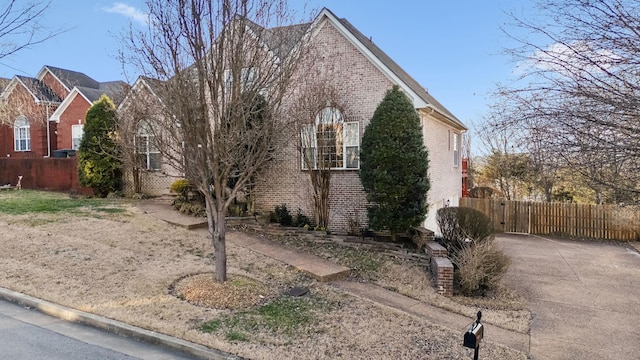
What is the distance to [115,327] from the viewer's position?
216 inches

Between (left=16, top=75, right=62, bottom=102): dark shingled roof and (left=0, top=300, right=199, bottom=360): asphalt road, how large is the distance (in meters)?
21.8

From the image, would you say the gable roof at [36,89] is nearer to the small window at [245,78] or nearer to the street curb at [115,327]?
the street curb at [115,327]

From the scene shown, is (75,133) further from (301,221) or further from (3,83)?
(301,221)

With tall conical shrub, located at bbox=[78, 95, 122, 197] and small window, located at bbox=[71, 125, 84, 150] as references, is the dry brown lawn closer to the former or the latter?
tall conical shrub, located at bbox=[78, 95, 122, 197]

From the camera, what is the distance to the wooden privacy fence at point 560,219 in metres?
17.9

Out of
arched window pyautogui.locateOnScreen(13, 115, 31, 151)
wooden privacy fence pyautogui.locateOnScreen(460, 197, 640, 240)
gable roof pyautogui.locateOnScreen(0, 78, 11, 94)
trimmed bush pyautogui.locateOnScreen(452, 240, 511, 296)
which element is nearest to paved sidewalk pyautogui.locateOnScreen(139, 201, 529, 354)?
trimmed bush pyautogui.locateOnScreen(452, 240, 511, 296)

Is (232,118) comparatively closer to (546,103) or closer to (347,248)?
(546,103)

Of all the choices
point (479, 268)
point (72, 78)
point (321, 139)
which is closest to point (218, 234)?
point (479, 268)

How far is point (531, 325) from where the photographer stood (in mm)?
7383

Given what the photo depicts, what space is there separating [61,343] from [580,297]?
1011 centimetres

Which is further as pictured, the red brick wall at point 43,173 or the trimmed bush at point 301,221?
the red brick wall at point 43,173

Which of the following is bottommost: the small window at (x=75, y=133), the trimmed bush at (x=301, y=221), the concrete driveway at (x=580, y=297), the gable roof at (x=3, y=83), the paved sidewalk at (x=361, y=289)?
the concrete driveway at (x=580, y=297)

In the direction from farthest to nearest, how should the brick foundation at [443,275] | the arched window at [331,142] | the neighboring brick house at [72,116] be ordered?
the neighboring brick house at [72,116]
the arched window at [331,142]
the brick foundation at [443,275]

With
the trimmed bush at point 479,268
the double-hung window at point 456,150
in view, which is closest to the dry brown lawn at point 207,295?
the trimmed bush at point 479,268
